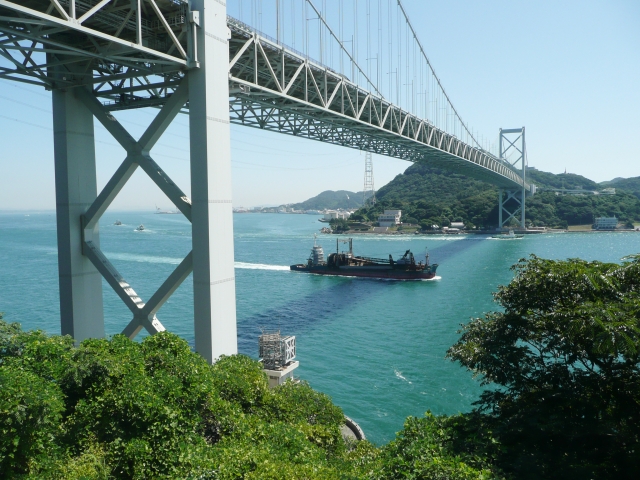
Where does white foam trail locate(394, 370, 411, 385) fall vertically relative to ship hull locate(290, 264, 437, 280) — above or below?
below

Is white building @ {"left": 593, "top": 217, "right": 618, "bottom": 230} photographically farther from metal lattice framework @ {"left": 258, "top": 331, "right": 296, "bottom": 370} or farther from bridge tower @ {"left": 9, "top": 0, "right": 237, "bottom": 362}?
bridge tower @ {"left": 9, "top": 0, "right": 237, "bottom": 362}

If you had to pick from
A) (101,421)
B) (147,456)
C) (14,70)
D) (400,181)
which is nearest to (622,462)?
(147,456)

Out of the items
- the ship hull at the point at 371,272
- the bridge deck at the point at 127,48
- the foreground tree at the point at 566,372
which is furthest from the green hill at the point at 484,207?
the foreground tree at the point at 566,372

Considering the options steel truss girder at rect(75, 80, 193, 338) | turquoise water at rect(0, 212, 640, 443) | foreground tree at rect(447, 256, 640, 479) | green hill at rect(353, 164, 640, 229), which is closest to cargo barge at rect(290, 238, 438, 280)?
turquoise water at rect(0, 212, 640, 443)

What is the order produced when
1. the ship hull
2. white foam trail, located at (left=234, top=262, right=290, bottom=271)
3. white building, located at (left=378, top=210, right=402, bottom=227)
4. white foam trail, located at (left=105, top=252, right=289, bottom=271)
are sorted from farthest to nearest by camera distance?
white building, located at (left=378, top=210, right=402, bottom=227)
white foam trail, located at (left=105, top=252, right=289, bottom=271)
white foam trail, located at (left=234, top=262, right=290, bottom=271)
the ship hull

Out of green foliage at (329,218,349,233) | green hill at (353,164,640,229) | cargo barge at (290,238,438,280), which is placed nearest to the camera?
cargo barge at (290,238,438,280)

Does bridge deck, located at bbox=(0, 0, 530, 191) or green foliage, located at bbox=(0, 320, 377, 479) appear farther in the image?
bridge deck, located at bbox=(0, 0, 530, 191)

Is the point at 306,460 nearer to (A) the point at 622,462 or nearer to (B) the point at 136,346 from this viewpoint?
(B) the point at 136,346
